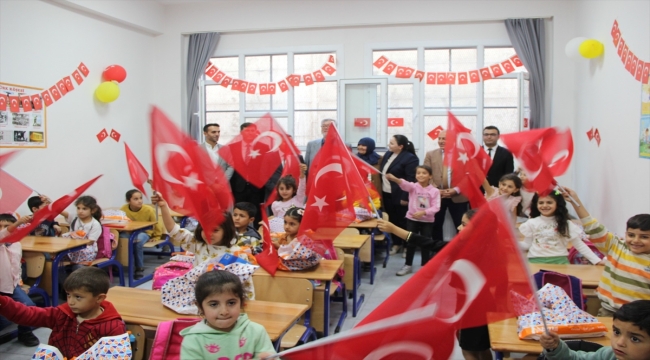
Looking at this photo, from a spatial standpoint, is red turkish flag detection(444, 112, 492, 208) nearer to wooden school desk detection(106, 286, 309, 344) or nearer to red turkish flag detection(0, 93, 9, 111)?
wooden school desk detection(106, 286, 309, 344)

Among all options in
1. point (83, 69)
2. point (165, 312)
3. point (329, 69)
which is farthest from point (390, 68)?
point (165, 312)

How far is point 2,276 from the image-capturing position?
132 inches

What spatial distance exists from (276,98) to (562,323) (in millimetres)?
6178

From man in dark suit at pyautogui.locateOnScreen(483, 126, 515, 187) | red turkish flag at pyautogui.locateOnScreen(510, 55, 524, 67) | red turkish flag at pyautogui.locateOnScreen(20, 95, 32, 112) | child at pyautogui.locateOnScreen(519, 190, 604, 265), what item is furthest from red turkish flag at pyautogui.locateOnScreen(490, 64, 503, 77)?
red turkish flag at pyautogui.locateOnScreen(20, 95, 32, 112)

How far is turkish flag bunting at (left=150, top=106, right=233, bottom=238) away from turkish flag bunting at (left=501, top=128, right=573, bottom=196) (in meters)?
2.17

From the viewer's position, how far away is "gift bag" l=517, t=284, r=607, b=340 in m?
2.05

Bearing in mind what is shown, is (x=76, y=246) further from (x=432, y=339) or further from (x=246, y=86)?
(x=246, y=86)

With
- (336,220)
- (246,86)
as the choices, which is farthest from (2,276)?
(246,86)

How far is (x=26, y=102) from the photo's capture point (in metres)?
5.63

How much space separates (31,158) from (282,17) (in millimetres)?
3867

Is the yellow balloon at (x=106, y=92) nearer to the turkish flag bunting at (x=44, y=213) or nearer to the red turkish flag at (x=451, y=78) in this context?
the turkish flag bunting at (x=44, y=213)

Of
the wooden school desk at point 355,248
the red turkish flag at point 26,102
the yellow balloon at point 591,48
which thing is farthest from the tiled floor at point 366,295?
the yellow balloon at point 591,48

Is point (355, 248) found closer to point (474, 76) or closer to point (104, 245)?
point (104, 245)

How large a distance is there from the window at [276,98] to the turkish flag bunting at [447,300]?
6101 mm
